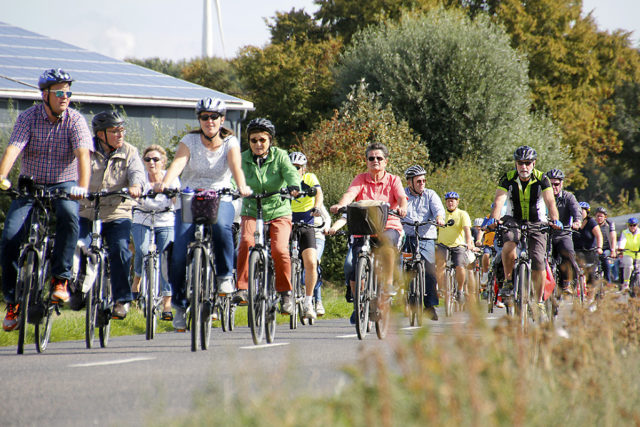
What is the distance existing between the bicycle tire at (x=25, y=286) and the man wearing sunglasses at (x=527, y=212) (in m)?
5.12

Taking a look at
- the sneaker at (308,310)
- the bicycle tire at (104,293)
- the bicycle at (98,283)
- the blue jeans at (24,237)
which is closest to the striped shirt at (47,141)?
the blue jeans at (24,237)

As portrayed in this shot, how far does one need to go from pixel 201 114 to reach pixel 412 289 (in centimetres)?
454

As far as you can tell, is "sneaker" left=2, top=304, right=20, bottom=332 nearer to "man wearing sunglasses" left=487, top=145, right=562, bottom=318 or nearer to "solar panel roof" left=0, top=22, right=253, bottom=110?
"man wearing sunglasses" left=487, top=145, right=562, bottom=318

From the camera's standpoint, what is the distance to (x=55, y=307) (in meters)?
8.00

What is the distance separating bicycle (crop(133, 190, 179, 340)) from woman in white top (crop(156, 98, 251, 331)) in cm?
121

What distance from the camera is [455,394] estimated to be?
121 inches

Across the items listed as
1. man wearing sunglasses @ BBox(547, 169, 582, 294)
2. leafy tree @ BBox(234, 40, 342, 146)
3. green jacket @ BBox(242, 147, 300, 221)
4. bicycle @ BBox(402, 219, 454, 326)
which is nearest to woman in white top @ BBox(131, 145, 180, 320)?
green jacket @ BBox(242, 147, 300, 221)

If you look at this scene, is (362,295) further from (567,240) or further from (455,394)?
(455,394)

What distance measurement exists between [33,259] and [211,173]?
1716 mm

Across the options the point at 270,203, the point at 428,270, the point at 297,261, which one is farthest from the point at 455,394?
the point at 428,270

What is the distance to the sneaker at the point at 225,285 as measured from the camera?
812 centimetres

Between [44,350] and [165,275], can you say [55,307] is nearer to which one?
[44,350]

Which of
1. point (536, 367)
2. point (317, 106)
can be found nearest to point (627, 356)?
point (536, 367)

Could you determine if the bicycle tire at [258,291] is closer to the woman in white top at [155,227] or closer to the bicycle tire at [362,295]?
the bicycle tire at [362,295]
